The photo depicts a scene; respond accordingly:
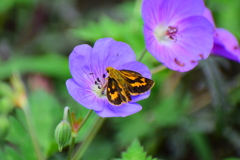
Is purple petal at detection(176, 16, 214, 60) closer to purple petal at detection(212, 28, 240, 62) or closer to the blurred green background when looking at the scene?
purple petal at detection(212, 28, 240, 62)

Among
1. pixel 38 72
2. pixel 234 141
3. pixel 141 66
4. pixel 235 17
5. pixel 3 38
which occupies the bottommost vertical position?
pixel 234 141

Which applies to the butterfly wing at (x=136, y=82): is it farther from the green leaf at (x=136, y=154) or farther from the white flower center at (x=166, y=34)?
the white flower center at (x=166, y=34)

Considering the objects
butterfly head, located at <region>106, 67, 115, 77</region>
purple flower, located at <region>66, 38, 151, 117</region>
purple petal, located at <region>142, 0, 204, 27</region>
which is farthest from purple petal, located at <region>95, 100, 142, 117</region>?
purple petal, located at <region>142, 0, 204, 27</region>

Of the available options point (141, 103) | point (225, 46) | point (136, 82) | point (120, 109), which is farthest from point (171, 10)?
point (141, 103)

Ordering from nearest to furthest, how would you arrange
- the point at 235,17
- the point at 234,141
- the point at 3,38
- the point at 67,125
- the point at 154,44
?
1. the point at 67,125
2. the point at 154,44
3. the point at 234,141
4. the point at 235,17
5. the point at 3,38

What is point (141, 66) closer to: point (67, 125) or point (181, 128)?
point (67, 125)

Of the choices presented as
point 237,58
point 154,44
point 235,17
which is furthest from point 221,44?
point 235,17
